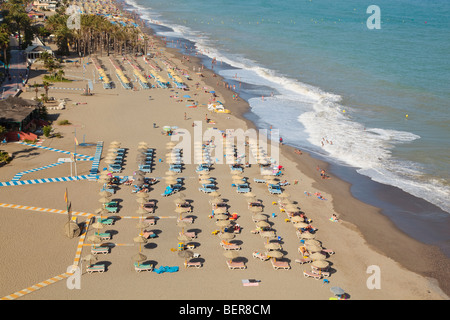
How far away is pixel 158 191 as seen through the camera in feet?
121

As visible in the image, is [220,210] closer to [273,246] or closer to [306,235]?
[273,246]

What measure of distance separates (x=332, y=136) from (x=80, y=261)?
3598cm

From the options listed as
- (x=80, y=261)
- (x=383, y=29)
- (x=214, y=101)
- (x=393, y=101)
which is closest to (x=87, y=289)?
(x=80, y=261)

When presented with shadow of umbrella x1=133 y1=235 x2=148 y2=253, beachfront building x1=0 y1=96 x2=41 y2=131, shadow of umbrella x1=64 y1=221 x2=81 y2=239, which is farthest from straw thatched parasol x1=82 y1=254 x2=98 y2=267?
beachfront building x1=0 y1=96 x2=41 y2=131

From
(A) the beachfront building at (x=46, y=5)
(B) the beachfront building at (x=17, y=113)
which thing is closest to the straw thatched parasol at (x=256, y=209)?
(B) the beachfront building at (x=17, y=113)

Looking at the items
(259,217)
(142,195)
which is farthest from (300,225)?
(142,195)

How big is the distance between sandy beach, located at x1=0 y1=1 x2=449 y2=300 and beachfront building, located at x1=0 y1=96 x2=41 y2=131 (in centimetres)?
330

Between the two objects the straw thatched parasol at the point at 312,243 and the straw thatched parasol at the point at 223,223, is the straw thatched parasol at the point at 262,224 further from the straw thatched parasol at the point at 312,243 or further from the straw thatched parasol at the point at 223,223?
the straw thatched parasol at the point at 312,243

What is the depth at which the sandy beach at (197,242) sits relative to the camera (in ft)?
84.2

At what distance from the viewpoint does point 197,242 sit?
30203mm

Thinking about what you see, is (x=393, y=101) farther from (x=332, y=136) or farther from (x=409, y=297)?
(x=409, y=297)

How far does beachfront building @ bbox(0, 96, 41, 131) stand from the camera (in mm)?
44906

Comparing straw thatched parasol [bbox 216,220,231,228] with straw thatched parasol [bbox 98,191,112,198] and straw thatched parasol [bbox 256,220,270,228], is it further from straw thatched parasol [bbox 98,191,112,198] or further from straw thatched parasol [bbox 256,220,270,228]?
straw thatched parasol [bbox 98,191,112,198]

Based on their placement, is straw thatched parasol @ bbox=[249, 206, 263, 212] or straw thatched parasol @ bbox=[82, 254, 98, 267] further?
straw thatched parasol @ bbox=[249, 206, 263, 212]
